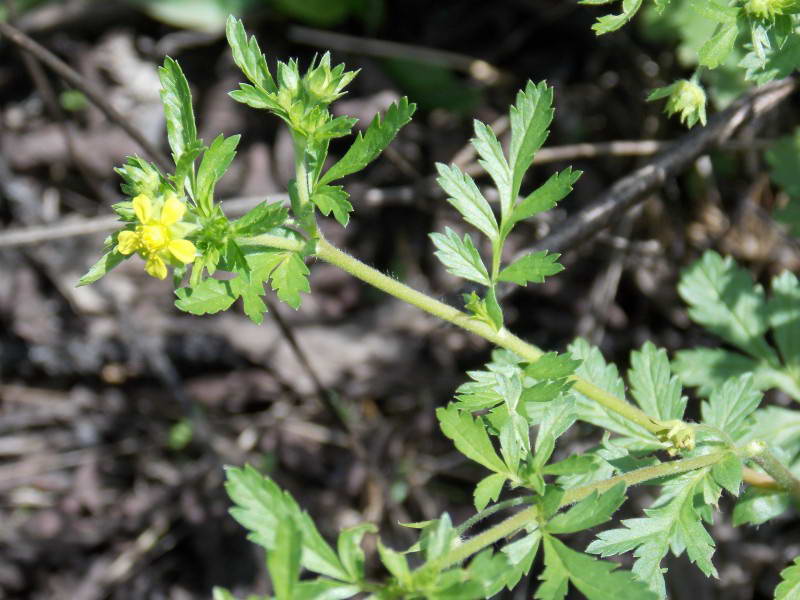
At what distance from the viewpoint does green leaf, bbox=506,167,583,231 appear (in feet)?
6.13

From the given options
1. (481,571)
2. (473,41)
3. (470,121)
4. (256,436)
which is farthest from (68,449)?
(481,571)

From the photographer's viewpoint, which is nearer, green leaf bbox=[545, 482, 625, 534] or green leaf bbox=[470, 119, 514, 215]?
green leaf bbox=[545, 482, 625, 534]

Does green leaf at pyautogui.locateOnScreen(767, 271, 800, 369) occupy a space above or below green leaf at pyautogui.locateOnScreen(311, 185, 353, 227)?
below

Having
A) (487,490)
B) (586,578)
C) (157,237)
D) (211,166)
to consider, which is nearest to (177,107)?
(211,166)

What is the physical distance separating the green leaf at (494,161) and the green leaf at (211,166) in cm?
59

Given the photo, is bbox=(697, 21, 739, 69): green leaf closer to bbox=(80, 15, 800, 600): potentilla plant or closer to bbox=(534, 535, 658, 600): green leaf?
bbox=(80, 15, 800, 600): potentilla plant

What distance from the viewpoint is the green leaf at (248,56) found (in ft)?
5.86

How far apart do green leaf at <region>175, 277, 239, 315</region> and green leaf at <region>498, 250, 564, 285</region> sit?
622 millimetres

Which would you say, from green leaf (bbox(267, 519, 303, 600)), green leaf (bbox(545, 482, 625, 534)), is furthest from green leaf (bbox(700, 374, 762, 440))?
green leaf (bbox(267, 519, 303, 600))

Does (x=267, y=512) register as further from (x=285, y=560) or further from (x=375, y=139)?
(x=375, y=139)

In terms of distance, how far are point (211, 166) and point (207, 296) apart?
285 millimetres

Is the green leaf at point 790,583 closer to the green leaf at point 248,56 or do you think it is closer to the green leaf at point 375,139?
the green leaf at point 375,139

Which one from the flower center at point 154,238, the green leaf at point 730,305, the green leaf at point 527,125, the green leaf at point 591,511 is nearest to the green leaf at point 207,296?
the flower center at point 154,238

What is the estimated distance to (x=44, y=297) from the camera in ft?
14.4
